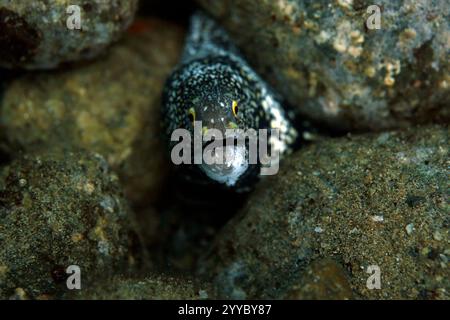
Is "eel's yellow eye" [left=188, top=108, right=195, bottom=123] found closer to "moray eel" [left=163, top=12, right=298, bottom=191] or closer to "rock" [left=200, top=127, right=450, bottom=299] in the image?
"moray eel" [left=163, top=12, right=298, bottom=191]

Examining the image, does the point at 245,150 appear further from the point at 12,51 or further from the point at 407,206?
the point at 12,51

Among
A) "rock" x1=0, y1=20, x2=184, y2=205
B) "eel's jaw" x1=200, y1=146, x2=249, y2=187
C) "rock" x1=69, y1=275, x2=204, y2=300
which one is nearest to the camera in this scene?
"rock" x1=69, y1=275, x2=204, y2=300

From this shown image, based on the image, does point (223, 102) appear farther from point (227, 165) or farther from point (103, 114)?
point (103, 114)

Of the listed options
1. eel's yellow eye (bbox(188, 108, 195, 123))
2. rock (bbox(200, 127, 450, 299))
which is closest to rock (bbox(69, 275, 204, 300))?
rock (bbox(200, 127, 450, 299))

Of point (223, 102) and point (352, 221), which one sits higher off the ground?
point (223, 102)

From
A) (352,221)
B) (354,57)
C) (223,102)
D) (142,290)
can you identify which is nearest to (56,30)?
(223,102)
